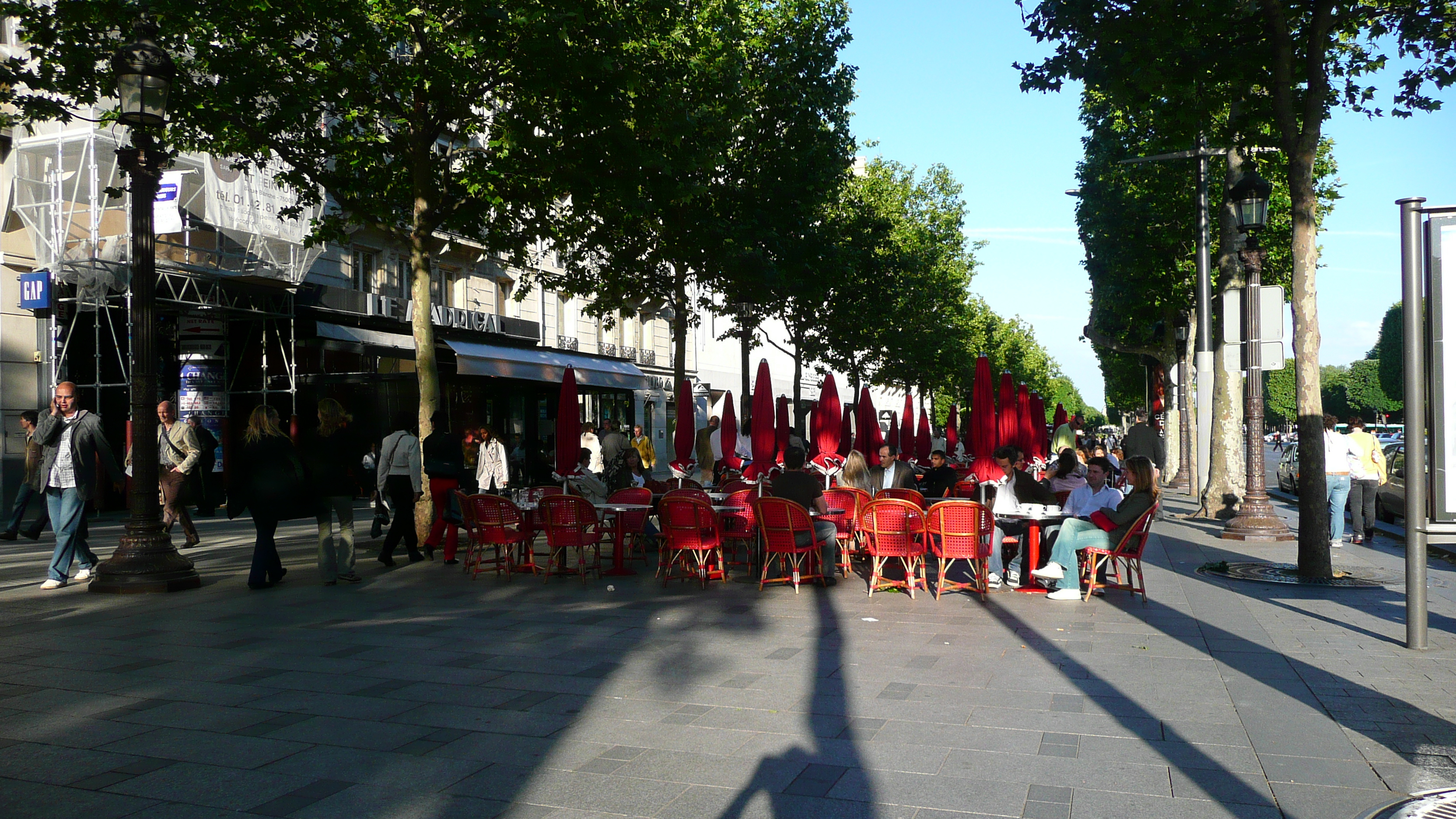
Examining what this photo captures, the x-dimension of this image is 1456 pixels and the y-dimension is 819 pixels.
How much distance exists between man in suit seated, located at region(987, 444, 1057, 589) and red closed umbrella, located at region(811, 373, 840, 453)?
3.35 metres

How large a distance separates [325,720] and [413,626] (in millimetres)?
2797

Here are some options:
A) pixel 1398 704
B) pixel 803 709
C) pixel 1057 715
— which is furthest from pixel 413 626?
pixel 1398 704

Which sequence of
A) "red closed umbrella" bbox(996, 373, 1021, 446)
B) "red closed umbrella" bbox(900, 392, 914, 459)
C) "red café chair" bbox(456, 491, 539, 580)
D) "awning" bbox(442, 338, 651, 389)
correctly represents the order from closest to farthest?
"red café chair" bbox(456, 491, 539, 580) → "red closed umbrella" bbox(996, 373, 1021, 446) → "red closed umbrella" bbox(900, 392, 914, 459) → "awning" bbox(442, 338, 651, 389)

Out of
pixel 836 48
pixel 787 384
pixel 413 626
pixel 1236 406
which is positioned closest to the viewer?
pixel 413 626

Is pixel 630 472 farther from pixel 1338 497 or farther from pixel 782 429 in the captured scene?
pixel 1338 497

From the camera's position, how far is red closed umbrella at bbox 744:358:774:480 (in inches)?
524

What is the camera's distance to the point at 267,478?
984cm

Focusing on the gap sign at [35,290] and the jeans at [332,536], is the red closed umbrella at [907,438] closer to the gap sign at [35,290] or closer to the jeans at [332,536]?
the jeans at [332,536]

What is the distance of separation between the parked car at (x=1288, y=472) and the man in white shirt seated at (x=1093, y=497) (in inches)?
708

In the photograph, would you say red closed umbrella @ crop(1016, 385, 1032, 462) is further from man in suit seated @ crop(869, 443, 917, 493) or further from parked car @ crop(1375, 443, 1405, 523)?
parked car @ crop(1375, 443, 1405, 523)

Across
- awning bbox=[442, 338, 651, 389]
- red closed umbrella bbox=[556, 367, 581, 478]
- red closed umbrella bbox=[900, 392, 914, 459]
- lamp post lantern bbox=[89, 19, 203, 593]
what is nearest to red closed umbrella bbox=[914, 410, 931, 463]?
red closed umbrella bbox=[900, 392, 914, 459]

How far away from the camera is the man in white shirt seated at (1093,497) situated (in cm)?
970

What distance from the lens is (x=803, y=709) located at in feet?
18.3

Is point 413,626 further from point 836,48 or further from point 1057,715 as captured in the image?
A: point 836,48
